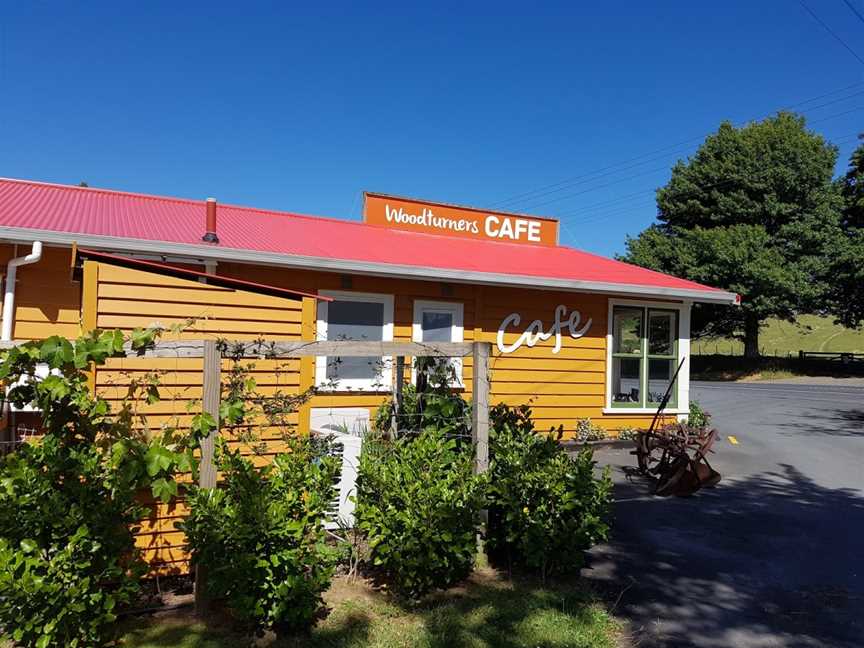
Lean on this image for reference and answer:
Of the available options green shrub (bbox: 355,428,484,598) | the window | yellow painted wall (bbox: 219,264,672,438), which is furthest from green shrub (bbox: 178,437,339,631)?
the window

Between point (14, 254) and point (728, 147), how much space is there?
34209 mm

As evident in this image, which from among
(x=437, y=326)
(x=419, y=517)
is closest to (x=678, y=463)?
(x=437, y=326)

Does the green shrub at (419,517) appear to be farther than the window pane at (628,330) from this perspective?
No

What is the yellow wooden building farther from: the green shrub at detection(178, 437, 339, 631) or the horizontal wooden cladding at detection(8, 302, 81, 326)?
the green shrub at detection(178, 437, 339, 631)

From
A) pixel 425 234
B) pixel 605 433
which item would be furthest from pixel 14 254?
pixel 605 433

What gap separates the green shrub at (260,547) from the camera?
338 centimetres

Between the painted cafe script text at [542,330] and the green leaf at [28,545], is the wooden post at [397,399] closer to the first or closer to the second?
the green leaf at [28,545]

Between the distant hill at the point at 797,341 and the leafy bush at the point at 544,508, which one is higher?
the distant hill at the point at 797,341

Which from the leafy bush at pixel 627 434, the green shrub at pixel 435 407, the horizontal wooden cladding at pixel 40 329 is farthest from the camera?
the leafy bush at pixel 627 434

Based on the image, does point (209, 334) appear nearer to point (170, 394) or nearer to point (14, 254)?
point (170, 394)

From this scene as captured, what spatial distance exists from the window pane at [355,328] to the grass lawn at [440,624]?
14.7 ft

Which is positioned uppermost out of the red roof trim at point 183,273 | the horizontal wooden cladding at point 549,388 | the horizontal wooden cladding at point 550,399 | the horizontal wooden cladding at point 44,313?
the red roof trim at point 183,273

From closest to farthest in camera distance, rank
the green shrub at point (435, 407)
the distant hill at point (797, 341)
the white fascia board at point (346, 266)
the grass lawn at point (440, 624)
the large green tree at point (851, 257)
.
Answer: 1. the grass lawn at point (440, 624)
2. the green shrub at point (435, 407)
3. the white fascia board at point (346, 266)
4. the large green tree at point (851, 257)
5. the distant hill at point (797, 341)

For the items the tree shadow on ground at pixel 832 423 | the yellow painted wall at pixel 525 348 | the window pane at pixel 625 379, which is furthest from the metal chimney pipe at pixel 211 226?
the tree shadow on ground at pixel 832 423
